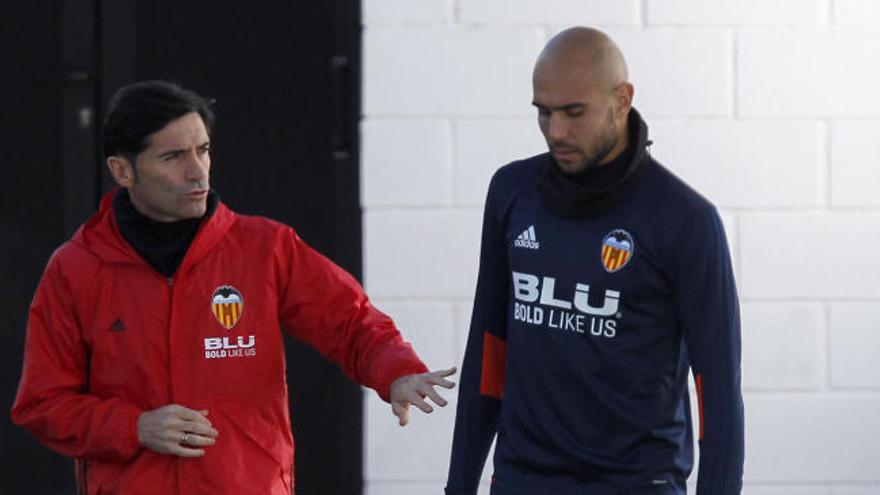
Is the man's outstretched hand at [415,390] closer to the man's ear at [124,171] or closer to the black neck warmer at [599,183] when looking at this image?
the black neck warmer at [599,183]

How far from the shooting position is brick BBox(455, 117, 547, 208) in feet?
17.2

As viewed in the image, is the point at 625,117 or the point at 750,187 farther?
the point at 750,187

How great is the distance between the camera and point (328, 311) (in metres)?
3.76

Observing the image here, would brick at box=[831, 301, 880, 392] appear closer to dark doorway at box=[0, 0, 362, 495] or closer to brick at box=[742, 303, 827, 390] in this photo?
brick at box=[742, 303, 827, 390]

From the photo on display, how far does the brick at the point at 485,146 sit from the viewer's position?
524cm

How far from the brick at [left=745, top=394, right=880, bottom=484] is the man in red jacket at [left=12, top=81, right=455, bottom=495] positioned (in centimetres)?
193

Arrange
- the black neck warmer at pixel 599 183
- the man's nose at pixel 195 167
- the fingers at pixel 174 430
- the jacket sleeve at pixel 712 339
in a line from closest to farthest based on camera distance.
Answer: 1. the jacket sleeve at pixel 712 339
2. the black neck warmer at pixel 599 183
3. the fingers at pixel 174 430
4. the man's nose at pixel 195 167

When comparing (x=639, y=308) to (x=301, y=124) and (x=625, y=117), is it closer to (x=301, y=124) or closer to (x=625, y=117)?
(x=625, y=117)

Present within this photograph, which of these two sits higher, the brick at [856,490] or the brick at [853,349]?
the brick at [853,349]

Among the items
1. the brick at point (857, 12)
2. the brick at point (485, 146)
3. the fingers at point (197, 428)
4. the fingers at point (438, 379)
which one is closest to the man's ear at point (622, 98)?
the fingers at point (438, 379)

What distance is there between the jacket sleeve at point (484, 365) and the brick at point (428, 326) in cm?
165

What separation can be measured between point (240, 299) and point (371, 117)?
1.69 metres

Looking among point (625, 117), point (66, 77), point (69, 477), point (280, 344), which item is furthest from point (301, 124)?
point (625, 117)

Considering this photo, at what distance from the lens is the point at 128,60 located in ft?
17.6
